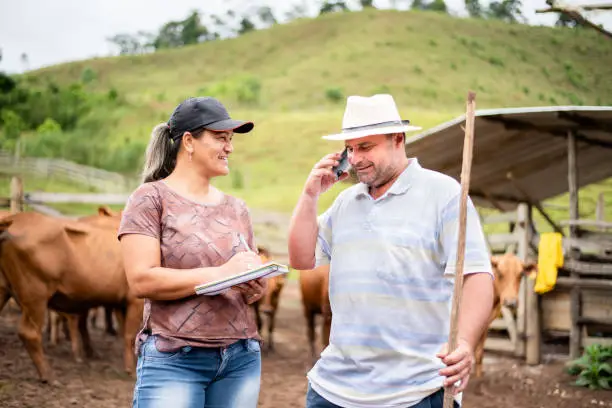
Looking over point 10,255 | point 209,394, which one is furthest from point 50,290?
point 209,394

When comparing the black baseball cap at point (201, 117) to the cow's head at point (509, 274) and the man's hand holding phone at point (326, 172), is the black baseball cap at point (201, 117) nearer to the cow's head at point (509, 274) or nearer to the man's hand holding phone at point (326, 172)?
the man's hand holding phone at point (326, 172)

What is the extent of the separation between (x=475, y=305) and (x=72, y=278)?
21.7 ft

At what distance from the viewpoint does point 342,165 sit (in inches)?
124

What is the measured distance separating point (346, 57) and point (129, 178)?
41.4 metres

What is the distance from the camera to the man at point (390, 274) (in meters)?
2.87

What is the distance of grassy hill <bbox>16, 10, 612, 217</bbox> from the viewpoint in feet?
106

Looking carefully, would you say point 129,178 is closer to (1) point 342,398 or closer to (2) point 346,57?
(1) point 342,398

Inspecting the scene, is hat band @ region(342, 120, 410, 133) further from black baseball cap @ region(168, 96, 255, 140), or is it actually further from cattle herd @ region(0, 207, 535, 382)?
cattle herd @ region(0, 207, 535, 382)

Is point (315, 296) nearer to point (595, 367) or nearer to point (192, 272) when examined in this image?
point (595, 367)

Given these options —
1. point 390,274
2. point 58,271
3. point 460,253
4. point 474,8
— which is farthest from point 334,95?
point 460,253

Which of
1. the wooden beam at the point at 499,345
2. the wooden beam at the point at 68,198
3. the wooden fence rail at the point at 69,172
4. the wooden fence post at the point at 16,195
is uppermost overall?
the wooden fence post at the point at 16,195

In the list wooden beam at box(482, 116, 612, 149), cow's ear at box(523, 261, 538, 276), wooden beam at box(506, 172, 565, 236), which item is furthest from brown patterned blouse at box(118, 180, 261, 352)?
wooden beam at box(506, 172, 565, 236)

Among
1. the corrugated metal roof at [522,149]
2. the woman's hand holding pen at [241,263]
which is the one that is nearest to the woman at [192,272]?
the woman's hand holding pen at [241,263]

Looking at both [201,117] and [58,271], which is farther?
[58,271]
